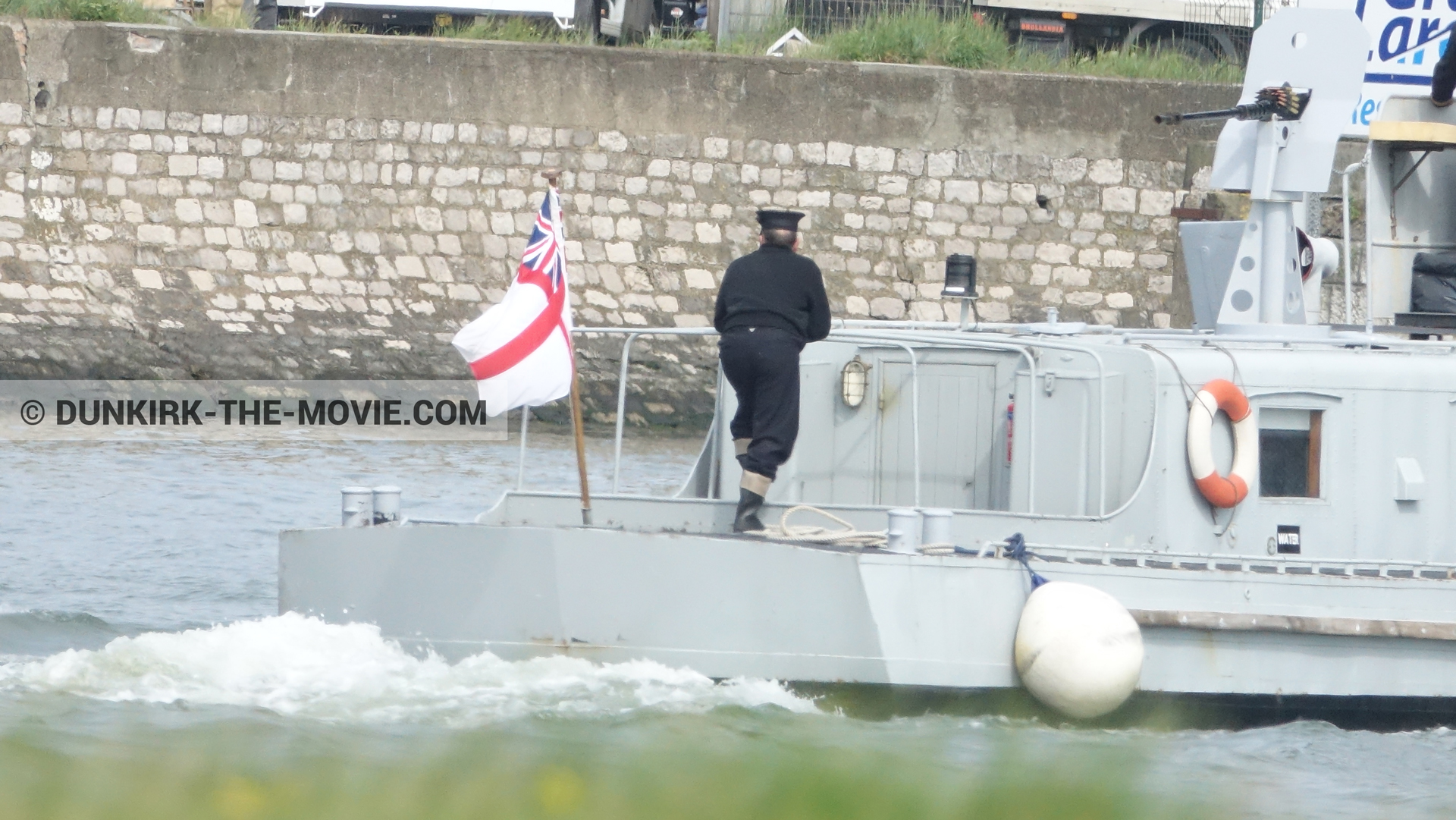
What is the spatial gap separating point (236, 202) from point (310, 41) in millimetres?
1642

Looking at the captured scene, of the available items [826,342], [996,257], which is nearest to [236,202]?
[996,257]

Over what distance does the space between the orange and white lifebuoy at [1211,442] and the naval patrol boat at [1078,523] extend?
0.01 m

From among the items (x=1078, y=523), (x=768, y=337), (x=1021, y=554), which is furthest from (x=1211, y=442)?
(x=768, y=337)

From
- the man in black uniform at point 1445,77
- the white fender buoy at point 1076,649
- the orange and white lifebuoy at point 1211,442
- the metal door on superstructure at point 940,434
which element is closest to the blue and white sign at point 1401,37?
the man in black uniform at point 1445,77

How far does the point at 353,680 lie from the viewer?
6.79 meters

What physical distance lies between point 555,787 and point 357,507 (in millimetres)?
4155

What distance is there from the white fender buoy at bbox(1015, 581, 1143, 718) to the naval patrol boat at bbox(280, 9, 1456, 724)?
18 millimetres

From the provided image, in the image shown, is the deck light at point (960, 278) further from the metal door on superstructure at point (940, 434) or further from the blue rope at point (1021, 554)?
the blue rope at point (1021, 554)

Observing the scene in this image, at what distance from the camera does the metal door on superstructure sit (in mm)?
8023

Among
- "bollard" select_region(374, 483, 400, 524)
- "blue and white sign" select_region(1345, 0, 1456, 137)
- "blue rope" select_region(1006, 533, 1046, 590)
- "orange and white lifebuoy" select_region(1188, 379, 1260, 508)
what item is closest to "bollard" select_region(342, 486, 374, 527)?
"bollard" select_region(374, 483, 400, 524)

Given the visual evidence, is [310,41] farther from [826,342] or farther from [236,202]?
[826,342]

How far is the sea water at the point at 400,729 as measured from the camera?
12.1 feet

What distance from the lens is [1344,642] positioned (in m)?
7.34

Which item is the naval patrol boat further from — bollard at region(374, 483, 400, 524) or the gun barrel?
bollard at region(374, 483, 400, 524)
